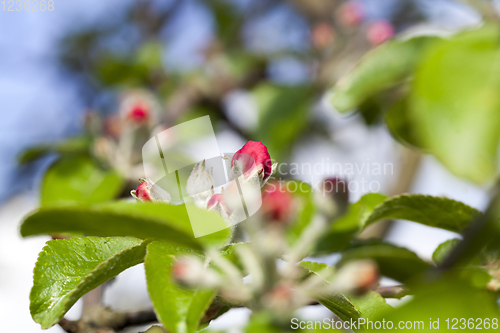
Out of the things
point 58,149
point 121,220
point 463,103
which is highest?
point 58,149

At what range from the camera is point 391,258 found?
0.76 m

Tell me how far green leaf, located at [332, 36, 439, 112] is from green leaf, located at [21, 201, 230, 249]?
2.10ft

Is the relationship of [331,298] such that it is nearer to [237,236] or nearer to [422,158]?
[237,236]

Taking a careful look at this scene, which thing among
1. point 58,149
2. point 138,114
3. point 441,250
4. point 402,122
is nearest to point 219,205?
point 441,250

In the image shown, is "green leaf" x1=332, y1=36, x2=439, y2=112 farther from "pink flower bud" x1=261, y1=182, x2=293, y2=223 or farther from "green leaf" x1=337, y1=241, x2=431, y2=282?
"pink flower bud" x1=261, y1=182, x2=293, y2=223

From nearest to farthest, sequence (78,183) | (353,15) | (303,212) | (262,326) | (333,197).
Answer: (262,326)
(333,197)
(303,212)
(78,183)
(353,15)

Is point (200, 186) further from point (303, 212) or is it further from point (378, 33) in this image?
point (378, 33)

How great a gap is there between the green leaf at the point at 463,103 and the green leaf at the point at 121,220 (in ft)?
0.93

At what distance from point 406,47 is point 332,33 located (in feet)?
5.20

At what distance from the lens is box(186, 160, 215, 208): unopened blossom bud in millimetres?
543

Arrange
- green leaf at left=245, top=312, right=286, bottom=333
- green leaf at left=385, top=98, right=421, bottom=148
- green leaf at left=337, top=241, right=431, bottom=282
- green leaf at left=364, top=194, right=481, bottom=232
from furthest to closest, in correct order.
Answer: green leaf at left=385, top=98, right=421, bottom=148 < green leaf at left=337, top=241, right=431, bottom=282 < green leaf at left=364, top=194, right=481, bottom=232 < green leaf at left=245, top=312, right=286, bottom=333

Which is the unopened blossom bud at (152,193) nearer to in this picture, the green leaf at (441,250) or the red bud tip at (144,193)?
the red bud tip at (144,193)

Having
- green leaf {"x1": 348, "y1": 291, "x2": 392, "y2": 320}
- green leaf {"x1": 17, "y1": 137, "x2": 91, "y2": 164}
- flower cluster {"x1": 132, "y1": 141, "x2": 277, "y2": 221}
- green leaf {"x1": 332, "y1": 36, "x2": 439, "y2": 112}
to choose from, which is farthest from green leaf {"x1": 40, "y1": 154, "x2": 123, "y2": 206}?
green leaf {"x1": 348, "y1": 291, "x2": 392, "y2": 320}

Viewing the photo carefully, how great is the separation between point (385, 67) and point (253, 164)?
1.87 feet
